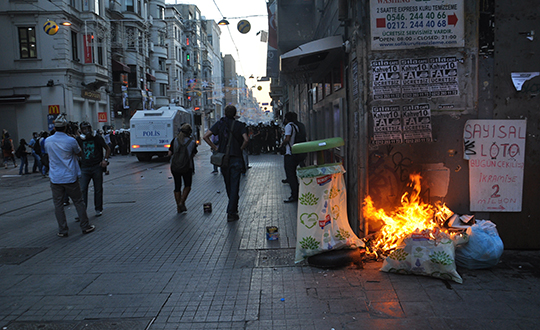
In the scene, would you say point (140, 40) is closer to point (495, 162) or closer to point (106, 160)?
point (106, 160)

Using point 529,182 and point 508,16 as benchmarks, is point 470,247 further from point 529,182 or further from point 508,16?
point 508,16

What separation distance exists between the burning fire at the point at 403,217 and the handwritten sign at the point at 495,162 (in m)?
0.53

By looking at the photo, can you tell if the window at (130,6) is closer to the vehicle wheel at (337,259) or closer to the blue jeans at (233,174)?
the blue jeans at (233,174)

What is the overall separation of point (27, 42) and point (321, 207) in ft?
99.1

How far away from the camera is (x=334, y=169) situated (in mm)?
4766

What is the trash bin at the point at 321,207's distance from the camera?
469 cm

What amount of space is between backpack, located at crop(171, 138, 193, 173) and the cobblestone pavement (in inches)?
55.4

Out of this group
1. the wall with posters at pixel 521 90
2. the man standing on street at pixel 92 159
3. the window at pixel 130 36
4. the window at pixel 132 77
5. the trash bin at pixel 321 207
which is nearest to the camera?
the trash bin at pixel 321 207

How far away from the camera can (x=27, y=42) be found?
93.7 ft

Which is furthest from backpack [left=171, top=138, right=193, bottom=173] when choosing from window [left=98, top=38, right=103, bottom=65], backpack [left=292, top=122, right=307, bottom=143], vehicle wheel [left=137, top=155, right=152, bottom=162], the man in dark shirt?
window [left=98, top=38, right=103, bottom=65]

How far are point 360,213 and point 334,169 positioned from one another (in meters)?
0.93

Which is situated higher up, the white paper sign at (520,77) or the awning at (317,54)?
the awning at (317,54)

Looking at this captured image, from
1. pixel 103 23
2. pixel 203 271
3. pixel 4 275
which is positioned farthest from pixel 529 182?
pixel 103 23

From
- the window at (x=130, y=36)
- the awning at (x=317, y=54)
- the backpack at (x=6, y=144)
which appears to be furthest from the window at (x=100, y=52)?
the awning at (x=317, y=54)
